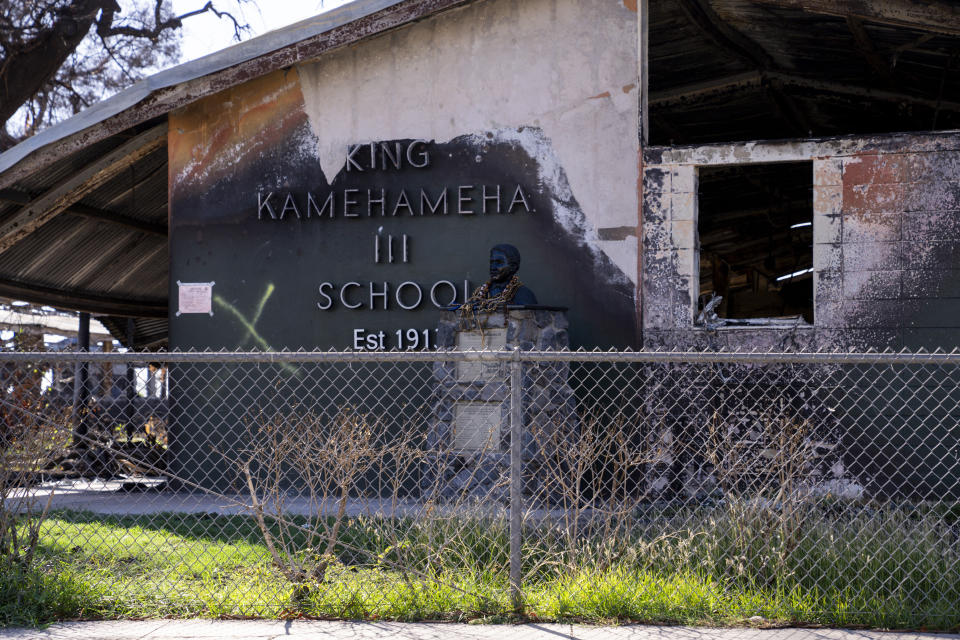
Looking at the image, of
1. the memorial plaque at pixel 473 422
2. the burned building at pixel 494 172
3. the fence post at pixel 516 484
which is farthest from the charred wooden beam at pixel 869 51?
the fence post at pixel 516 484

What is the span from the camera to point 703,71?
13141 mm

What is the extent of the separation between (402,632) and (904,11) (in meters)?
7.37

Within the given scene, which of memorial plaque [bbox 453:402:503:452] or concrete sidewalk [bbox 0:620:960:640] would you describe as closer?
concrete sidewalk [bbox 0:620:960:640]

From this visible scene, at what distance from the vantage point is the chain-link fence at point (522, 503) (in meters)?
5.50

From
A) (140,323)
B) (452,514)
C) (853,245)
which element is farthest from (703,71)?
(140,323)

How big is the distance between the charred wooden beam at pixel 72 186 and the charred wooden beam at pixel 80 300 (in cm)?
237

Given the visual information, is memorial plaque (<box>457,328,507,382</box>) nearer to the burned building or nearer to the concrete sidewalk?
the burned building

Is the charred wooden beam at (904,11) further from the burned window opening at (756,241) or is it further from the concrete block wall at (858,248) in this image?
the burned window opening at (756,241)

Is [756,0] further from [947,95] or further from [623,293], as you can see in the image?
[947,95]

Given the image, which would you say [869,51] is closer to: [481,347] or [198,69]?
[481,347]

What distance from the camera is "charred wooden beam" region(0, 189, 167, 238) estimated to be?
11134 mm

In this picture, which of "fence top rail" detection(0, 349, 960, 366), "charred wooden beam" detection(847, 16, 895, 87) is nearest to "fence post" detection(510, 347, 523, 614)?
"fence top rail" detection(0, 349, 960, 366)

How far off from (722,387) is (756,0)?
385cm

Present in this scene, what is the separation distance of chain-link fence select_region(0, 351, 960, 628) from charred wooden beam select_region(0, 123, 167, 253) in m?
2.53
